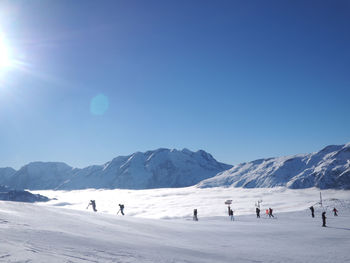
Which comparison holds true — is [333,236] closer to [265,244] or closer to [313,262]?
[265,244]

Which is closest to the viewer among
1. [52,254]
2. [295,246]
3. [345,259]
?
[52,254]

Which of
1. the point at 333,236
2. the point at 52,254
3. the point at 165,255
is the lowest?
the point at 333,236

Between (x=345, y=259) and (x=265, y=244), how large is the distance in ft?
13.2

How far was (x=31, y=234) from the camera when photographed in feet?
33.5

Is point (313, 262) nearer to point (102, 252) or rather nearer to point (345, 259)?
point (345, 259)

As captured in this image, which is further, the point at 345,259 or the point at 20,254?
the point at 345,259

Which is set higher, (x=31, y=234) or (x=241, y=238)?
(x=31, y=234)

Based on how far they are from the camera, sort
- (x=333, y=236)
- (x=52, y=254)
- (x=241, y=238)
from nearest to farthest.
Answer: (x=52, y=254) < (x=241, y=238) < (x=333, y=236)

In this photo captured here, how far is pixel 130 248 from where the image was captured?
414 inches

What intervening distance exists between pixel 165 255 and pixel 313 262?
631 cm

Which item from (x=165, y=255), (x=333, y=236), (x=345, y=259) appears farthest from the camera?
(x=333, y=236)

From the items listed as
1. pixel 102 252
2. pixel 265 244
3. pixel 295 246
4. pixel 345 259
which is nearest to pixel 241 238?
pixel 265 244

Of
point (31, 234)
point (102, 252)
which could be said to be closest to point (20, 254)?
point (102, 252)

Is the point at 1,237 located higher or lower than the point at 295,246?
higher
